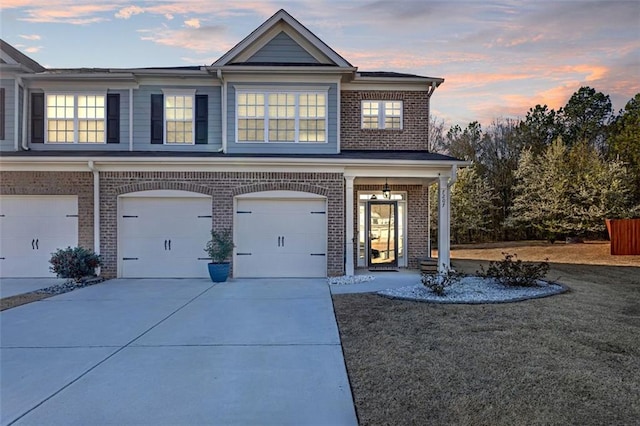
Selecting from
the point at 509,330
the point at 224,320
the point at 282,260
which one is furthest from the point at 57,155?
the point at 509,330

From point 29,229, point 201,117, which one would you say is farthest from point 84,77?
point 29,229

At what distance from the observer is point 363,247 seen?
1370 cm

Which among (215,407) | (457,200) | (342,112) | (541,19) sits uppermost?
(541,19)

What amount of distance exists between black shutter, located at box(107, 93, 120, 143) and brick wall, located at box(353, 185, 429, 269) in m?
7.68

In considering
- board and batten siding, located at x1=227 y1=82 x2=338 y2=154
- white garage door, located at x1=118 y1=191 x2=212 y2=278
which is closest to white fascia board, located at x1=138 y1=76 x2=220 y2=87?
board and batten siding, located at x1=227 y1=82 x2=338 y2=154

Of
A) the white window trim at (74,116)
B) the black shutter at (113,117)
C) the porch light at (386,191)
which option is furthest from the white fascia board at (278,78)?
Answer: the white window trim at (74,116)

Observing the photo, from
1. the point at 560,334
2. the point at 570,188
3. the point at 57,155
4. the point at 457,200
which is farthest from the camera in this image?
the point at 457,200

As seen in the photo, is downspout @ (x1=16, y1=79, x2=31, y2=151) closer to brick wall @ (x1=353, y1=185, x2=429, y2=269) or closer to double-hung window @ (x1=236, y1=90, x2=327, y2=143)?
double-hung window @ (x1=236, y1=90, x2=327, y2=143)

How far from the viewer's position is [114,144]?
12.7 metres

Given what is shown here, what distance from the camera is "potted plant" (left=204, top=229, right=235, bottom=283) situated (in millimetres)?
10906

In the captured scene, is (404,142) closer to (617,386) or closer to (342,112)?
(342,112)

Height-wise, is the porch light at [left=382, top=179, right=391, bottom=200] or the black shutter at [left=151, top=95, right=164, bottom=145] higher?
the black shutter at [left=151, top=95, right=164, bottom=145]

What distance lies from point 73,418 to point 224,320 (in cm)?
347

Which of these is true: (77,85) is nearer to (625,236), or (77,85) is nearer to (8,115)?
(8,115)
